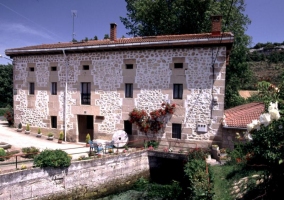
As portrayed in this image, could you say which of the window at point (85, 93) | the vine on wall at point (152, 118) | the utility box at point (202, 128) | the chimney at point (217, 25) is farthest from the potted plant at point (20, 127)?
the chimney at point (217, 25)

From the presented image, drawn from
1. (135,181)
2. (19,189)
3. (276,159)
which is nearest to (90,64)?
(135,181)

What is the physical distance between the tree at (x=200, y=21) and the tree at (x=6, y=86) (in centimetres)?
2506

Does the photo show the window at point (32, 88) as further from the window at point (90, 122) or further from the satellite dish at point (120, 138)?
the satellite dish at point (120, 138)

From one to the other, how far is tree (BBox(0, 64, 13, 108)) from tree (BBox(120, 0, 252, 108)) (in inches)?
987

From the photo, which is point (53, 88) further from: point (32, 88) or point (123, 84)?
point (123, 84)

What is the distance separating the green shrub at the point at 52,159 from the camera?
957cm

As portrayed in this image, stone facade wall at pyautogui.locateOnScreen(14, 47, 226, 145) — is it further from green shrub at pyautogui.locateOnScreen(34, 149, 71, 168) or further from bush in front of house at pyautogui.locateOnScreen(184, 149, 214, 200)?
green shrub at pyautogui.locateOnScreen(34, 149, 71, 168)

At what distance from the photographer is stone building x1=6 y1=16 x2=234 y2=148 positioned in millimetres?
13250

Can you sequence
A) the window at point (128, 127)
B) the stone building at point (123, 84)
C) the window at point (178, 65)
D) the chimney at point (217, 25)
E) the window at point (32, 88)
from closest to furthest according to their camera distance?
the stone building at point (123, 84) < the chimney at point (217, 25) < the window at point (178, 65) < the window at point (128, 127) < the window at point (32, 88)

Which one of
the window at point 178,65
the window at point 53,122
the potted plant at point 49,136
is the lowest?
the potted plant at point 49,136

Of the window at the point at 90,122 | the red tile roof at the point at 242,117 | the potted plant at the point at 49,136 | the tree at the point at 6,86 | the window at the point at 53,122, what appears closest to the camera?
the red tile roof at the point at 242,117

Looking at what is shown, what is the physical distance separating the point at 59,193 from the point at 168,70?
8456mm

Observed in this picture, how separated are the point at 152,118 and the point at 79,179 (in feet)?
17.7

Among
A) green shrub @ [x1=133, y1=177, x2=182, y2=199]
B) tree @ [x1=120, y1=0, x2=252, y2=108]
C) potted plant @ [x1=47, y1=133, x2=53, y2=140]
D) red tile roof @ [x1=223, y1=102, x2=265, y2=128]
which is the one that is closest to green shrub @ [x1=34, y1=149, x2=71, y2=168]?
green shrub @ [x1=133, y1=177, x2=182, y2=199]
